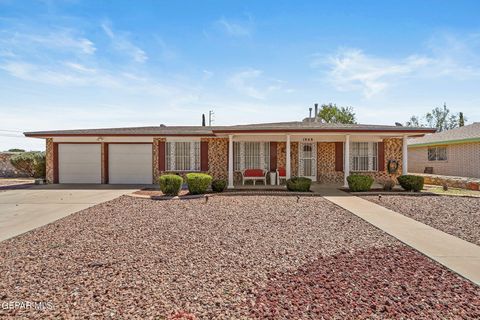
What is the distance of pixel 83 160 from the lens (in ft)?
54.6

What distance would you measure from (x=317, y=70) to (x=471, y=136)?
34.2 feet

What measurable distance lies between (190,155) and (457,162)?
16.6 metres

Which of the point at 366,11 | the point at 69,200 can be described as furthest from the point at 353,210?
the point at 69,200

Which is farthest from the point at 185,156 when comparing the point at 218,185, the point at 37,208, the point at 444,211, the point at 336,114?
the point at 336,114

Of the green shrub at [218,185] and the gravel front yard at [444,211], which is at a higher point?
the green shrub at [218,185]

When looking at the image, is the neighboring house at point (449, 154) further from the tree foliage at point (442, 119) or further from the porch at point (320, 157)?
the tree foliage at point (442, 119)

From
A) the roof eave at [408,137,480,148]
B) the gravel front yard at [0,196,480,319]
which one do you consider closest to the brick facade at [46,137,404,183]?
the roof eave at [408,137,480,148]

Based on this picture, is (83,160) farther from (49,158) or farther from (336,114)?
(336,114)

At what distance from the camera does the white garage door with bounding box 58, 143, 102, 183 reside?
54.5ft

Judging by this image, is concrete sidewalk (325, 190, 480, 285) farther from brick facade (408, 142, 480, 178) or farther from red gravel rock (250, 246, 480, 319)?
brick facade (408, 142, 480, 178)

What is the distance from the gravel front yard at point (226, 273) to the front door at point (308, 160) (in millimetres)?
9239

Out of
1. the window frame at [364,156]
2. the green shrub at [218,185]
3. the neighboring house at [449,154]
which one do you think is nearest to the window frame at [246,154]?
the green shrub at [218,185]

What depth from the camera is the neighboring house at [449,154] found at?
1750 centimetres

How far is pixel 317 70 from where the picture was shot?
51.2 ft
